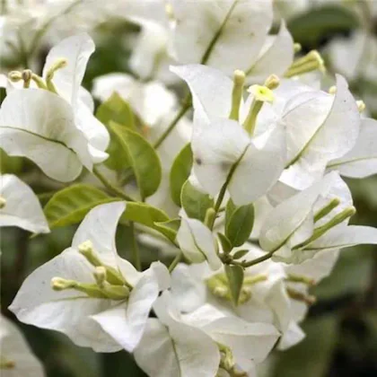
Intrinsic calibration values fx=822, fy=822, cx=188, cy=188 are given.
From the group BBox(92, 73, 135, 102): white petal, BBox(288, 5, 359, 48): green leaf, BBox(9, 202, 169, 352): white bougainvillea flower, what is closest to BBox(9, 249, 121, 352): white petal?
BBox(9, 202, 169, 352): white bougainvillea flower

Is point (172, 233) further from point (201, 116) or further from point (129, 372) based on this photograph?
point (129, 372)

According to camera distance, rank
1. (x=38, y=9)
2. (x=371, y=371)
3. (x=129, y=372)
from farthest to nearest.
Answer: (x=371, y=371) < (x=129, y=372) < (x=38, y=9)

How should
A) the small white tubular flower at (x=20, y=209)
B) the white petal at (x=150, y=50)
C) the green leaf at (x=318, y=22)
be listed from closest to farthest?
the small white tubular flower at (x=20, y=209), the white petal at (x=150, y=50), the green leaf at (x=318, y=22)

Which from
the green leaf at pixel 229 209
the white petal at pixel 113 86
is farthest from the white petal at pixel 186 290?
the white petal at pixel 113 86

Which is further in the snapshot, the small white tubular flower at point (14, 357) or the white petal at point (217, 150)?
the small white tubular flower at point (14, 357)

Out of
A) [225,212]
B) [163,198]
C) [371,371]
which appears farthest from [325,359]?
[225,212]

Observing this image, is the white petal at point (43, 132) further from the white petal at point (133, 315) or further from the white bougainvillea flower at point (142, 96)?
the white bougainvillea flower at point (142, 96)
